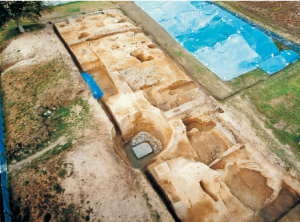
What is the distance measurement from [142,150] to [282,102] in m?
6.79

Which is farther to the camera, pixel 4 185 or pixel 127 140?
pixel 127 140

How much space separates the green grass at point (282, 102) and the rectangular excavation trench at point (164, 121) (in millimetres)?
2026

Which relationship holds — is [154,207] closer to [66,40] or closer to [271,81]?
[271,81]

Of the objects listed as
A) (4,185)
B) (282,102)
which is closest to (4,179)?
(4,185)

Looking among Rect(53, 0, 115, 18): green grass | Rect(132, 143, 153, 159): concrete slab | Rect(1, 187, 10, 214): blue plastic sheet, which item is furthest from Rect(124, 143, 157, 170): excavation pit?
Rect(53, 0, 115, 18): green grass

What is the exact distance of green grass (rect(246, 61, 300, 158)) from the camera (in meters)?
6.93

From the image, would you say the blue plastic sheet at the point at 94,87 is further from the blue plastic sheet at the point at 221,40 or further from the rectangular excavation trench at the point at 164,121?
the blue plastic sheet at the point at 221,40

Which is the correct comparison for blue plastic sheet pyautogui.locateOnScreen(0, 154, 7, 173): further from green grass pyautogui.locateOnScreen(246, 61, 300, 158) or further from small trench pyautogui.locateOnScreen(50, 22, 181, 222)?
green grass pyautogui.locateOnScreen(246, 61, 300, 158)

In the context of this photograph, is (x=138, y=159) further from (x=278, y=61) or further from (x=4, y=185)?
(x=278, y=61)

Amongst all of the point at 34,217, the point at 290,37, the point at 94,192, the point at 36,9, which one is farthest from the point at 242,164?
the point at 36,9

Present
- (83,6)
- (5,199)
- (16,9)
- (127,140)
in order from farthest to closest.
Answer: (83,6) < (16,9) < (127,140) < (5,199)

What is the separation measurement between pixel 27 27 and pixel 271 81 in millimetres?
14073

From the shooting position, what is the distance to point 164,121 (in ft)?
22.2

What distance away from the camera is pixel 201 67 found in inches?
376
